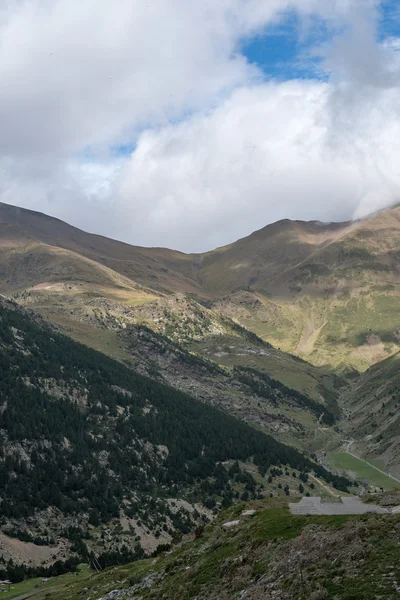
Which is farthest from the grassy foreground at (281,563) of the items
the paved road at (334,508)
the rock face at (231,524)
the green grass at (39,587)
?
the green grass at (39,587)

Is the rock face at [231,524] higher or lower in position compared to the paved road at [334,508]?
lower

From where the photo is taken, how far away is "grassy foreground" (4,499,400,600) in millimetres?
33562

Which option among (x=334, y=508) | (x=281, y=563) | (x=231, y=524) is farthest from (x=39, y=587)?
(x=281, y=563)

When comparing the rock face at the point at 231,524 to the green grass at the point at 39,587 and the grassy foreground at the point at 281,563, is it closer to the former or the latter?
the grassy foreground at the point at 281,563

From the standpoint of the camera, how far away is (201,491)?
643 ft

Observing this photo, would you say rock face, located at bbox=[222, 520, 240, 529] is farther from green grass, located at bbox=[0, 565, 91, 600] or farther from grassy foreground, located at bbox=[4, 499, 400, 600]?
green grass, located at bbox=[0, 565, 91, 600]

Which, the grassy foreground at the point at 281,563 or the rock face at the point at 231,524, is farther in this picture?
the rock face at the point at 231,524

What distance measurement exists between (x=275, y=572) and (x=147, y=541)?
117 metres

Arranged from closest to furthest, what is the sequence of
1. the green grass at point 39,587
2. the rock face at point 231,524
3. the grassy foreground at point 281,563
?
the grassy foreground at point 281,563
the rock face at point 231,524
the green grass at point 39,587

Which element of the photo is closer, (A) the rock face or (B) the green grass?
(A) the rock face

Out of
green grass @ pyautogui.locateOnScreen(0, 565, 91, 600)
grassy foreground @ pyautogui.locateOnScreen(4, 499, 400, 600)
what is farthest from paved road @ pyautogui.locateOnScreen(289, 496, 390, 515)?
green grass @ pyautogui.locateOnScreen(0, 565, 91, 600)

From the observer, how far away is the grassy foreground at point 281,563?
3356 centimetres

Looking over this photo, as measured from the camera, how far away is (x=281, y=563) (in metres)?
39.7

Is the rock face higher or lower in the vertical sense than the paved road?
lower
